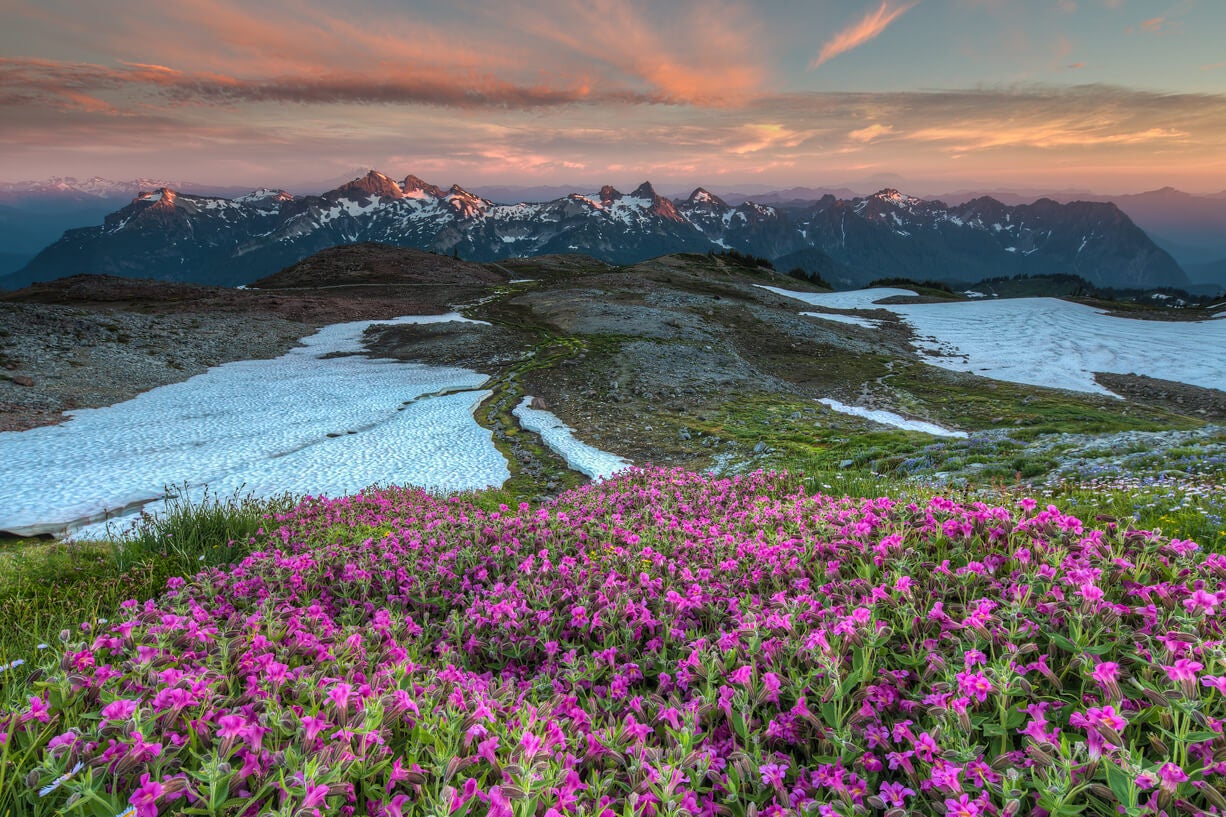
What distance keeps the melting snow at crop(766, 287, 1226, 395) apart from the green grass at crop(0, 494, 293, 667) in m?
49.4

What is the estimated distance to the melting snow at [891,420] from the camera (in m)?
27.1

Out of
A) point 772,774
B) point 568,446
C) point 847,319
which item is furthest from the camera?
point 847,319

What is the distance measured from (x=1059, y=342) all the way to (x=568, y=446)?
58.9 m

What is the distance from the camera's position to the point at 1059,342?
57000 millimetres

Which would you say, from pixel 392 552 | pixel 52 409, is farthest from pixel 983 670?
pixel 52 409

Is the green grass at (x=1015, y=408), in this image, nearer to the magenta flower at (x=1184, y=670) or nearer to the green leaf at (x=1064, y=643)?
the green leaf at (x=1064, y=643)

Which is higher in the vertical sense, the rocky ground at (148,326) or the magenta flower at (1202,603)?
the magenta flower at (1202,603)

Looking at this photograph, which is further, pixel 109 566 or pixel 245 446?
pixel 245 446

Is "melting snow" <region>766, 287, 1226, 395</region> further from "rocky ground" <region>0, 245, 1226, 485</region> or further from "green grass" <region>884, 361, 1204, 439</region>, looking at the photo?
"green grass" <region>884, 361, 1204, 439</region>

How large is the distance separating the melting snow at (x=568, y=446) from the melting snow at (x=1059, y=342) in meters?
37.0

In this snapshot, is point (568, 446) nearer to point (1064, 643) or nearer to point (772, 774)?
point (1064, 643)

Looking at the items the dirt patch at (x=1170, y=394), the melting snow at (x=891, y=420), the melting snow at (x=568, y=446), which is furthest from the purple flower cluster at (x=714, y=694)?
the dirt patch at (x=1170, y=394)

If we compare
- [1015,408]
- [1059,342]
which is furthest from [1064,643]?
[1059,342]

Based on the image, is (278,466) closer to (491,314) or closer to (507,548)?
(507,548)
